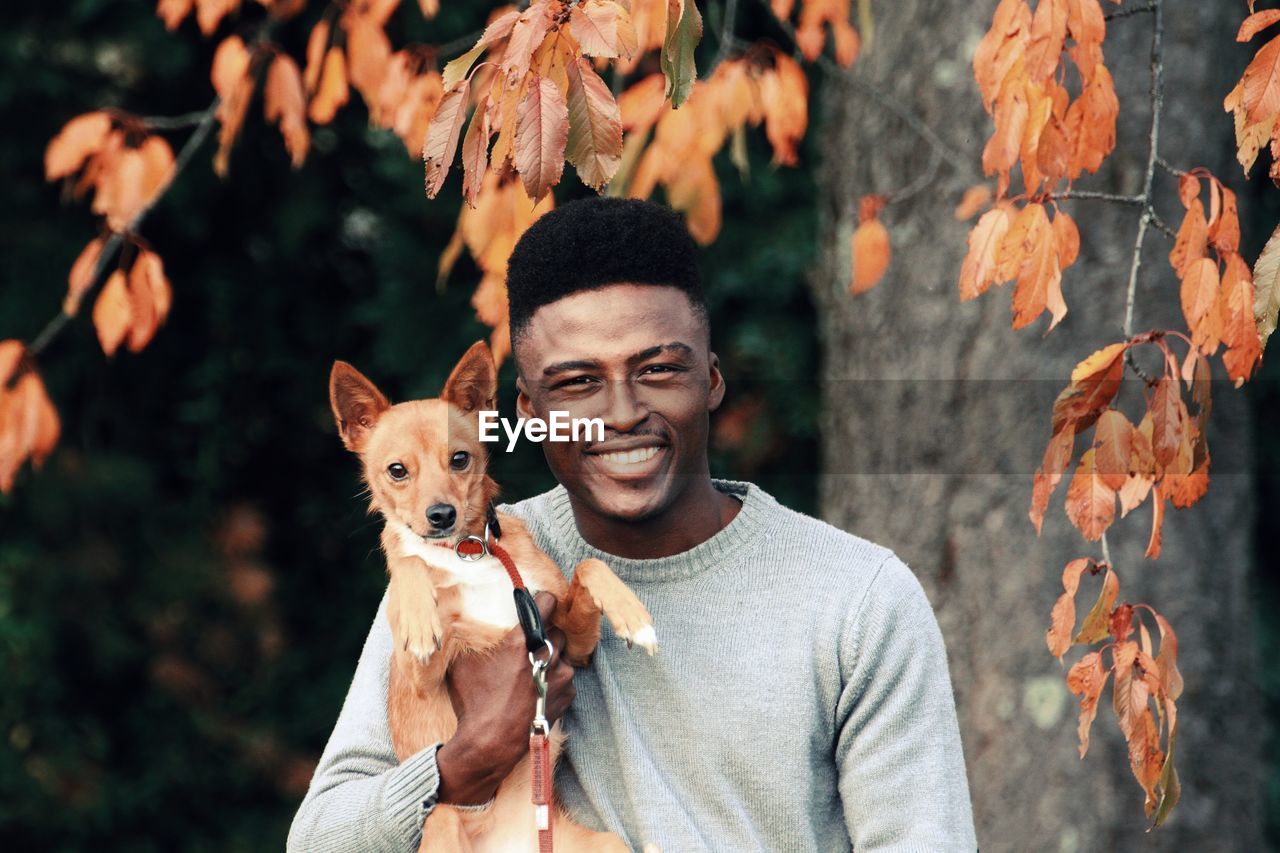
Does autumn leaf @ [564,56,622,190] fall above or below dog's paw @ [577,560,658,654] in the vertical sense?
above

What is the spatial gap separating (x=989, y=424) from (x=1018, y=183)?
880mm

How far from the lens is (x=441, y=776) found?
2402 mm

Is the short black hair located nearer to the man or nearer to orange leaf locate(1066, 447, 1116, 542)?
the man

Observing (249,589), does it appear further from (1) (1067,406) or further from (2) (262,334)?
(1) (1067,406)

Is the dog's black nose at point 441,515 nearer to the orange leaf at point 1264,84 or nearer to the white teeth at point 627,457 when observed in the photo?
the white teeth at point 627,457

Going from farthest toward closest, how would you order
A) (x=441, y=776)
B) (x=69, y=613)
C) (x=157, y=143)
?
1. (x=69, y=613)
2. (x=157, y=143)
3. (x=441, y=776)

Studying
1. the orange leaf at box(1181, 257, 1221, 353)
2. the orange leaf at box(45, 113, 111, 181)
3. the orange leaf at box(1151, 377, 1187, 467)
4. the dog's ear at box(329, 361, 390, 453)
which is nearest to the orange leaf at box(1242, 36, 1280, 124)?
the orange leaf at box(1181, 257, 1221, 353)

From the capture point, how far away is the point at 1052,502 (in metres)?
3.88

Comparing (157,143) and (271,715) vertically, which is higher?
(157,143)

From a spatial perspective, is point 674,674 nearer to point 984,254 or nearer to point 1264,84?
point 984,254

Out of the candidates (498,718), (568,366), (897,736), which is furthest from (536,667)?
(897,736)

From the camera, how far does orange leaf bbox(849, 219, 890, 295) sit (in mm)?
4029

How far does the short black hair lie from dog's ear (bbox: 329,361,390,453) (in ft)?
0.85

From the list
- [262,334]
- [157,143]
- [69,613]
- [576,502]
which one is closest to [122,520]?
[69,613]
